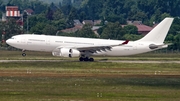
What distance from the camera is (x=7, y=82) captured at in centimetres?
6625

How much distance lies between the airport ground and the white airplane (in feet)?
5.56

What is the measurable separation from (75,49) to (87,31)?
6351cm

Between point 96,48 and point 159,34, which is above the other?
point 159,34

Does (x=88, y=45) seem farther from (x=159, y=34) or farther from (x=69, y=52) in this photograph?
(x=159, y=34)

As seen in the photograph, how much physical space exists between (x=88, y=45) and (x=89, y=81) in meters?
28.5

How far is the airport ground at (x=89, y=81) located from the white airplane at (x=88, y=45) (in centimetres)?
169

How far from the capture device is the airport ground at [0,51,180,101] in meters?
57.5

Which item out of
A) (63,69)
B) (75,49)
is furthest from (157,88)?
(75,49)

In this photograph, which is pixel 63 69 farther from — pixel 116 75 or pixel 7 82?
pixel 7 82

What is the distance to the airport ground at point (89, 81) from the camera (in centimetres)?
5753

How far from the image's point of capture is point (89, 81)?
223 feet

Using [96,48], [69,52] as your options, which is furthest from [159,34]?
[69,52]

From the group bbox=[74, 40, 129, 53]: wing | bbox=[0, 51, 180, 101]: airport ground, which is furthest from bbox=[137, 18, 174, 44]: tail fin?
bbox=[0, 51, 180, 101]: airport ground

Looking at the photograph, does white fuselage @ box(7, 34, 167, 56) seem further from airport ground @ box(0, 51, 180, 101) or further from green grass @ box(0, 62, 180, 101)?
green grass @ box(0, 62, 180, 101)
